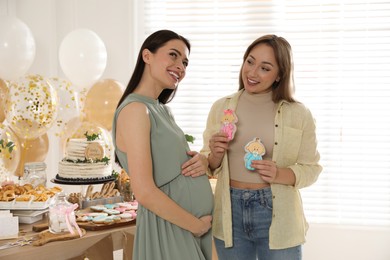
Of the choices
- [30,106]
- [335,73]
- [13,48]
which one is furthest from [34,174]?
[335,73]

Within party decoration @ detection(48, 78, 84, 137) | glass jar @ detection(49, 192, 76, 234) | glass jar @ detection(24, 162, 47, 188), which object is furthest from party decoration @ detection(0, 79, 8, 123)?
glass jar @ detection(49, 192, 76, 234)

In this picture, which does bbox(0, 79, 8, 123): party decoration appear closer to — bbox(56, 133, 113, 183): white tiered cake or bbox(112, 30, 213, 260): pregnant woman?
bbox(56, 133, 113, 183): white tiered cake

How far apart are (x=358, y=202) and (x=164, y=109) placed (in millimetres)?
2905

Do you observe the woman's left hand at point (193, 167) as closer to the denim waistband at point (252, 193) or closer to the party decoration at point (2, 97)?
the denim waistband at point (252, 193)

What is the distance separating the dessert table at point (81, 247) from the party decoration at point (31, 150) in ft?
3.98

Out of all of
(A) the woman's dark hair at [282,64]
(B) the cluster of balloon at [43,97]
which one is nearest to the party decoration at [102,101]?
(B) the cluster of balloon at [43,97]

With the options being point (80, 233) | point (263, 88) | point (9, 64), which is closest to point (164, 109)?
point (263, 88)

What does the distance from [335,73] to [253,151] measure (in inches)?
96.4

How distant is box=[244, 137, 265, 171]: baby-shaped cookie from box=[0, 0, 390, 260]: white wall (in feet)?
8.29

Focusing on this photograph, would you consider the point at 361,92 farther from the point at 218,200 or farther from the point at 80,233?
the point at 80,233

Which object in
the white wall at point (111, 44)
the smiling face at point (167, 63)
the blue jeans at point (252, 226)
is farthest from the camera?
the white wall at point (111, 44)

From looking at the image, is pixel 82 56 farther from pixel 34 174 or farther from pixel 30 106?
pixel 34 174

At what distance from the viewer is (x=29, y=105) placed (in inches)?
140

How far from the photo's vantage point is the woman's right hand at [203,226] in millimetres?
2109
